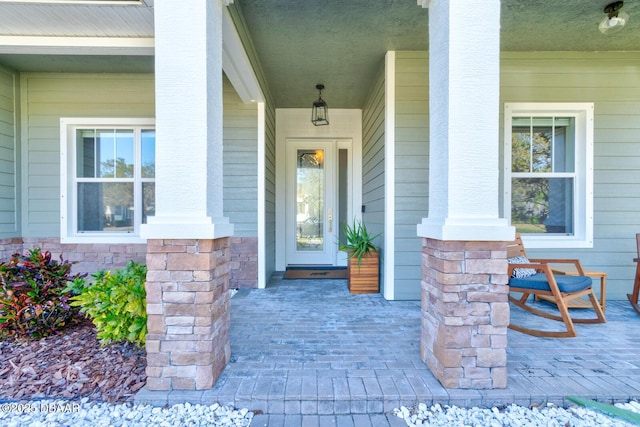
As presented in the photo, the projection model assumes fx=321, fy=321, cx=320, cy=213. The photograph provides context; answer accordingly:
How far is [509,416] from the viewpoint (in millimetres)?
1672

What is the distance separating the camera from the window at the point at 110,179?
407cm

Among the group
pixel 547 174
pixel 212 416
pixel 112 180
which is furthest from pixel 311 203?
pixel 212 416

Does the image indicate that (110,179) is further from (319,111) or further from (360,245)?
(360,245)

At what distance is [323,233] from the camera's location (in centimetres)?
559

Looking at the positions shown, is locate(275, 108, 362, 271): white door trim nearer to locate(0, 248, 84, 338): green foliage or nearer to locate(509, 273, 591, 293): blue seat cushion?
locate(509, 273, 591, 293): blue seat cushion

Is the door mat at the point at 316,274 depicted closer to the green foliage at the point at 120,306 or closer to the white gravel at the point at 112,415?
the green foliage at the point at 120,306

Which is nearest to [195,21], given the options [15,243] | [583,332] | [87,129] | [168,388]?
[168,388]

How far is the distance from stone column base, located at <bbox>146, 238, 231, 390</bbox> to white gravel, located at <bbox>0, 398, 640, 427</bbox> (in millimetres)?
161

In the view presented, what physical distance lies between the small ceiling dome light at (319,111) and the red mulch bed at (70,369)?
12.1 ft

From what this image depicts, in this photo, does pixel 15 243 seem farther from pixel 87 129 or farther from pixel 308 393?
pixel 308 393

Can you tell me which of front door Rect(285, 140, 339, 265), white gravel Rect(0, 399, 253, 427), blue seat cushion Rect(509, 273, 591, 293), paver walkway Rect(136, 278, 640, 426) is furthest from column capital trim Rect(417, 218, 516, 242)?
front door Rect(285, 140, 339, 265)

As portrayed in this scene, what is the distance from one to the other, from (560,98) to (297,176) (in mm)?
3738

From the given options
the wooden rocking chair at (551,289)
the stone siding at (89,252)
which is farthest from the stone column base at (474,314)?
the stone siding at (89,252)

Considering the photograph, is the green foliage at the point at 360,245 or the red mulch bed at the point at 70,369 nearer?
the red mulch bed at the point at 70,369
